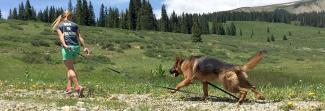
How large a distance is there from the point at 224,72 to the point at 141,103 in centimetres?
210

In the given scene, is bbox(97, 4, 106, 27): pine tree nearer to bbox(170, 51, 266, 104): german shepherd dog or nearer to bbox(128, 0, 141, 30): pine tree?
bbox(128, 0, 141, 30): pine tree

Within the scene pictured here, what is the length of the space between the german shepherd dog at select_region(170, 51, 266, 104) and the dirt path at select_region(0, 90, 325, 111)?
1.29 ft

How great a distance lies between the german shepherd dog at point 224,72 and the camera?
11727 mm

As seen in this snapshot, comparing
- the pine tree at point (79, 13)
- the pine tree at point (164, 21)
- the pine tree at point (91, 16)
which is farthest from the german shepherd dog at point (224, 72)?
the pine tree at point (164, 21)

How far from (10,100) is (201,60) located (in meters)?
4.81

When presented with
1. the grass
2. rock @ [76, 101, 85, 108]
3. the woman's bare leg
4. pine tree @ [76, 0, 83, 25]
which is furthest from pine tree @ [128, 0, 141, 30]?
rock @ [76, 101, 85, 108]

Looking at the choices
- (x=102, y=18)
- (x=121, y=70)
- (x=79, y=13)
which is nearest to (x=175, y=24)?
(x=102, y=18)

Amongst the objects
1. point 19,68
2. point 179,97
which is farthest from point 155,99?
point 19,68

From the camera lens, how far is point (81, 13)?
156375 millimetres

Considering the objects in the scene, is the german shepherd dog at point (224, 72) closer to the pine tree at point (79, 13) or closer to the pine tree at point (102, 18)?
the pine tree at point (79, 13)

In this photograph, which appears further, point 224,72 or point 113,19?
point 113,19

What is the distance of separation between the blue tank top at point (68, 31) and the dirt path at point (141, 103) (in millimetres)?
1479

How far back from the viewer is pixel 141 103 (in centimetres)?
1231

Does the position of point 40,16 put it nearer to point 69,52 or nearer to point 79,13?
point 79,13
